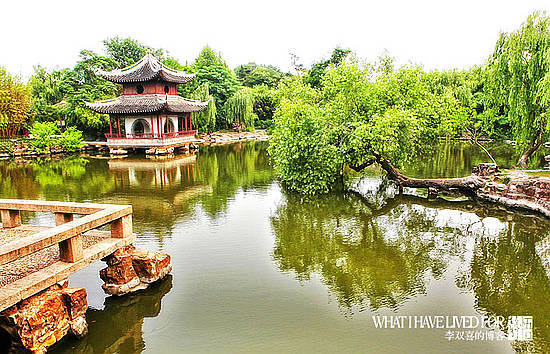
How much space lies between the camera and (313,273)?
6.30 meters

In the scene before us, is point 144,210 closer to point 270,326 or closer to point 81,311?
point 81,311

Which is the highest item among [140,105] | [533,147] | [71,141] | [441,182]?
[140,105]

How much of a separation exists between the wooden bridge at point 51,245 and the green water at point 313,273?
753 mm

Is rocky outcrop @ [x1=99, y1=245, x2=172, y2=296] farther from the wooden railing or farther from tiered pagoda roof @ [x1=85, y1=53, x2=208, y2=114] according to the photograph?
tiered pagoda roof @ [x1=85, y1=53, x2=208, y2=114]

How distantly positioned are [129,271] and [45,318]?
4.88 ft

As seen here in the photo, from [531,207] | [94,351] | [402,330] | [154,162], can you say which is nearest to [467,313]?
[402,330]

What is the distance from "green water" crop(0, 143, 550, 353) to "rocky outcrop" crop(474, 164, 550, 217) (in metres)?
0.42

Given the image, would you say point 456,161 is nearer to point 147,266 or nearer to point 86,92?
point 147,266

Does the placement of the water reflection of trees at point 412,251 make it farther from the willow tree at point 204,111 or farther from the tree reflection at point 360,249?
the willow tree at point 204,111

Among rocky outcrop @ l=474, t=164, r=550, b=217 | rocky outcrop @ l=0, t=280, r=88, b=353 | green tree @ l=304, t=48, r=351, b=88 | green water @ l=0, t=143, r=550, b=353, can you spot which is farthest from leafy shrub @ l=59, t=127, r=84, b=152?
rocky outcrop @ l=474, t=164, r=550, b=217

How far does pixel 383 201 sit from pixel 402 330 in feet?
22.1

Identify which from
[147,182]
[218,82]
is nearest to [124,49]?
[218,82]

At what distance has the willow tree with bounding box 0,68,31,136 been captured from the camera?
24.9m

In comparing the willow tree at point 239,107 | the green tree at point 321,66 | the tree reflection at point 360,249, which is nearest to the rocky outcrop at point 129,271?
the tree reflection at point 360,249
